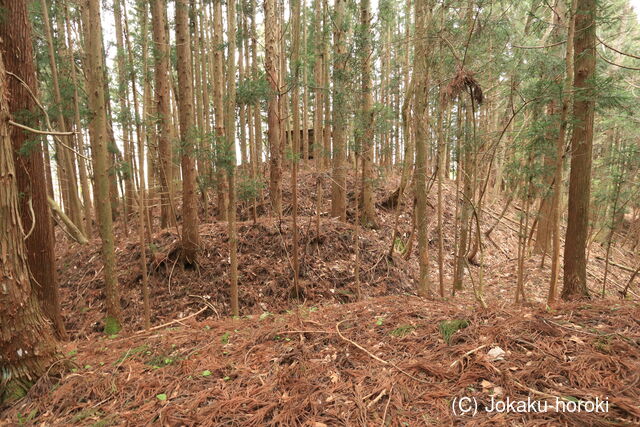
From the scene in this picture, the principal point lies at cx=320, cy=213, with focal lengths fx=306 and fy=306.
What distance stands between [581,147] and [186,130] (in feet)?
23.8

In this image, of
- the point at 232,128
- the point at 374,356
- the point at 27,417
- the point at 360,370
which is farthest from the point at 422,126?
the point at 27,417

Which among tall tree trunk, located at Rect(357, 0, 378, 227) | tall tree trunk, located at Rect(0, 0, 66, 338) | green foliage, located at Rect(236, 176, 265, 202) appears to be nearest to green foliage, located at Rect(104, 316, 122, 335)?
tall tree trunk, located at Rect(0, 0, 66, 338)

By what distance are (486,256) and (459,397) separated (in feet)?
36.2

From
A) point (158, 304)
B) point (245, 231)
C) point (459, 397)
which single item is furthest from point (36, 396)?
point (245, 231)

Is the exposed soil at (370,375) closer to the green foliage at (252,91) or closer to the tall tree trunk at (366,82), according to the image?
the tall tree trunk at (366,82)

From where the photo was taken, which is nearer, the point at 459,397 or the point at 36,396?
the point at 459,397

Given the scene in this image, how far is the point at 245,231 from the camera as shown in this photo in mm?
8516

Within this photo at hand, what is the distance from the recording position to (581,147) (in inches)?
187

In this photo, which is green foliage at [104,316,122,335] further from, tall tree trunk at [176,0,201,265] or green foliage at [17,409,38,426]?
green foliage at [17,409,38,426]

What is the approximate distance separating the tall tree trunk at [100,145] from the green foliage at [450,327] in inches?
Answer: 199

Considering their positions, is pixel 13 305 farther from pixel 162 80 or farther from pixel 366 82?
pixel 366 82

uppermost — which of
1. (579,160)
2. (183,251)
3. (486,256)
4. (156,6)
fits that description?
(156,6)

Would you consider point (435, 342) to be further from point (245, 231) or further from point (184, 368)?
point (245, 231)

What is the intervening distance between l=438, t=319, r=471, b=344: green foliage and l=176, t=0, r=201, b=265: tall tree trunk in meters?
5.65
